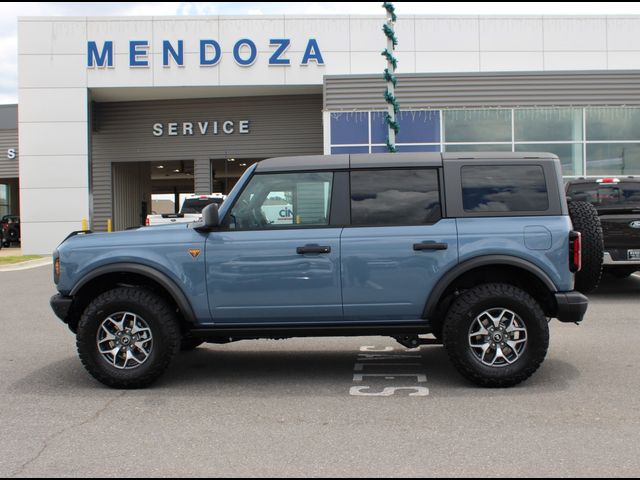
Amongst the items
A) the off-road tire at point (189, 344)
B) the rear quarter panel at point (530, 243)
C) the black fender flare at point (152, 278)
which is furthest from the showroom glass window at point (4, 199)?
the rear quarter panel at point (530, 243)

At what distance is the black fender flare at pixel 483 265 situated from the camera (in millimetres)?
5352

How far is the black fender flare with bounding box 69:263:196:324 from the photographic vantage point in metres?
5.46

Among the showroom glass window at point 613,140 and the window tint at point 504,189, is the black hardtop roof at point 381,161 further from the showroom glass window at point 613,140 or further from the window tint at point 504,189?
the showroom glass window at point 613,140

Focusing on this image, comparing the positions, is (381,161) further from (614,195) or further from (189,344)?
(614,195)

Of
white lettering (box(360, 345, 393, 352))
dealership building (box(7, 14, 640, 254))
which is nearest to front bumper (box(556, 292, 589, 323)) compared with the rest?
white lettering (box(360, 345, 393, 352))

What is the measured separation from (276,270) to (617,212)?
6853 millimetres

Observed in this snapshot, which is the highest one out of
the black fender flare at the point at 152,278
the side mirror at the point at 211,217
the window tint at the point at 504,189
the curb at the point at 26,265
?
the window tint at the point at 504,189

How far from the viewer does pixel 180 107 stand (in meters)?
27.1

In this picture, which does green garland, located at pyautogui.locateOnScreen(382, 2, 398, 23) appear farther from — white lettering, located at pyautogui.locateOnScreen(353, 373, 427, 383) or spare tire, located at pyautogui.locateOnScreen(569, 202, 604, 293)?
white lettering, located at pyautogui.locateOnScreen(353, 373, 427, 383)

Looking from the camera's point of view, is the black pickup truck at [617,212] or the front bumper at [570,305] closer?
the front bumper at [570,305]

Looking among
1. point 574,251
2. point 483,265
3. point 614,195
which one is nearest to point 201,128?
point 614,195

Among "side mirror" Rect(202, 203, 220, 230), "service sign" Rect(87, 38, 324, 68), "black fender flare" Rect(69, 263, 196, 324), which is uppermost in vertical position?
"service sign" Rect(87, 38, 324, 68)

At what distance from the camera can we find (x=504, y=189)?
556 cm

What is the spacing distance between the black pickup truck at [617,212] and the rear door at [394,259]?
5655 millimetres
